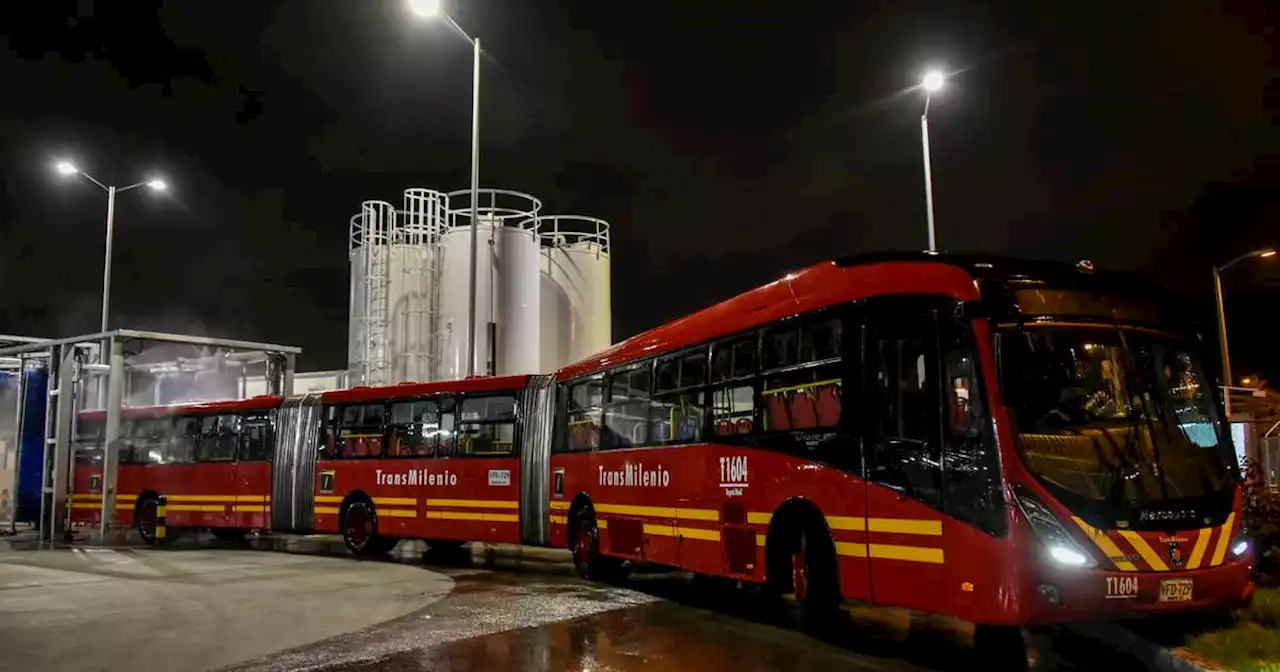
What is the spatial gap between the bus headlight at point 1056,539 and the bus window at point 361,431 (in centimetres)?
1355

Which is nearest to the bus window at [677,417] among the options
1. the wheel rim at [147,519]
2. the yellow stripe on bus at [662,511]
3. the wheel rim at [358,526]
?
the yellow stripe on bus at [662,511]

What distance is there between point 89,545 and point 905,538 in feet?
61.7

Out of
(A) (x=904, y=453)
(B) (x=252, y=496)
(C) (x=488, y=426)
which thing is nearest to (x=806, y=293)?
(A) (x=904, y=453)

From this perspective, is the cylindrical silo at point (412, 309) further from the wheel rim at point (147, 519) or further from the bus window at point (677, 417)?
the bus window at point (677, 417)

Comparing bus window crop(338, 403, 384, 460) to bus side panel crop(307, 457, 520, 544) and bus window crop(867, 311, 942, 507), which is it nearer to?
bus side panel crop(307, 457, 520, 544)

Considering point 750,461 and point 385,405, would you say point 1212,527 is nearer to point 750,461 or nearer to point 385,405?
point 750,461

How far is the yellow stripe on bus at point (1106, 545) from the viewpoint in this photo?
23.5 ft

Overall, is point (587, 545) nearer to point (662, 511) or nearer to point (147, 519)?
point (662, 511)

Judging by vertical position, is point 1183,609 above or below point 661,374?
below

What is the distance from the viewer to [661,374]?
12.5 m

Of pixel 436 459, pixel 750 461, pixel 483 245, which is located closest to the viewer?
pixel 750 461

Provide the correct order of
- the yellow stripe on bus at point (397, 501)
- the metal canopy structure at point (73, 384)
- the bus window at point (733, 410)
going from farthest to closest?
the metal canopy structure at point (73, 384) < the yellow stripe on bus at point (397, 501) < the bus window at point (733, 410)

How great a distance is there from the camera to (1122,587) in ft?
23.5

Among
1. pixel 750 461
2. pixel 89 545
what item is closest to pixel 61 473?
pixel 89 545
